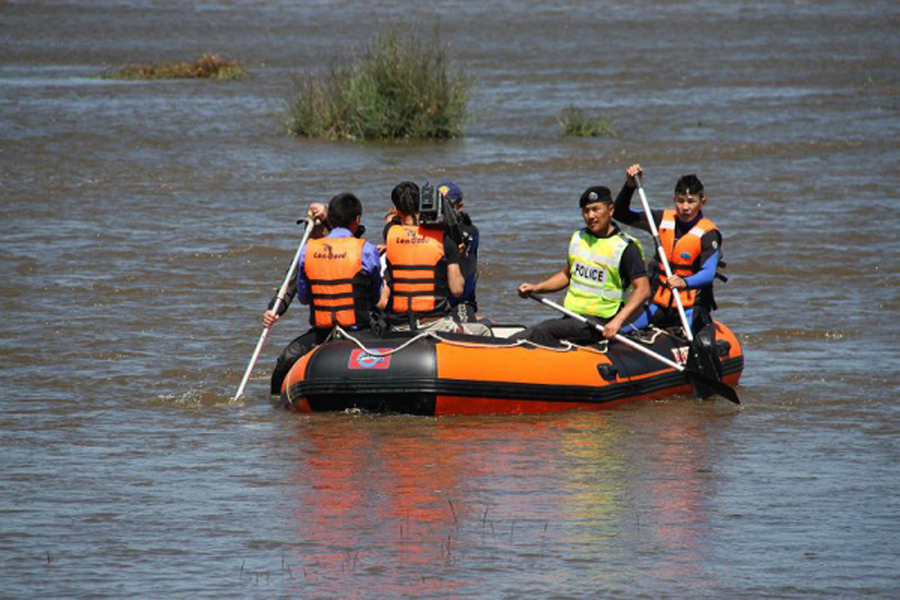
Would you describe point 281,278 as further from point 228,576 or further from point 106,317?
point 228,576

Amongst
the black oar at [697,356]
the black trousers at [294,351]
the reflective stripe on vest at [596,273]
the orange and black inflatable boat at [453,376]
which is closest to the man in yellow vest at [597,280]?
the reflective stripe on vest at [596,273]

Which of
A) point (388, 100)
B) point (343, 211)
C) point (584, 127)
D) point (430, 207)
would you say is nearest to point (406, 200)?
point (430, 207)

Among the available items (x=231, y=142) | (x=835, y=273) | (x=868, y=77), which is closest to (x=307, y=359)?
(x=835, y=273)

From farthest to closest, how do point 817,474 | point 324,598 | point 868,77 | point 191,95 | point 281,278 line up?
point 868,77 < point 191,95 < point 281,278 < point 817,474 < point 324,598

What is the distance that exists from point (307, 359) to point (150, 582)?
3.29 metres

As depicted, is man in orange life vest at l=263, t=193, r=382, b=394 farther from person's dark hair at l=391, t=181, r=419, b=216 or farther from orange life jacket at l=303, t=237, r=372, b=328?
person's dark hair at l=391, t=181, r=419, b=216

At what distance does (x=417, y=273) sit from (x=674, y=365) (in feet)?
5.57

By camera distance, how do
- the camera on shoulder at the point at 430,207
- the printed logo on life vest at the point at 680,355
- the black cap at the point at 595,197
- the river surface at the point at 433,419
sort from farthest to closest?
the printed logo on life vest at the point at 680,355 → the black cap at the point at 595,197 → the camera on shoulder at the point at 430,207 → the river surface at the point at 433,419

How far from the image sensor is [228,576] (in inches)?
297

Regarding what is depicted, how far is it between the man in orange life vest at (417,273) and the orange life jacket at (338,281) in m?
0.18

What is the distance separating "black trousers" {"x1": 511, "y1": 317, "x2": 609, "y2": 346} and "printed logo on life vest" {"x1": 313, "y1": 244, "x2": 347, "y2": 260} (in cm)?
119

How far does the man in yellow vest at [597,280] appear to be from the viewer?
10.8 m

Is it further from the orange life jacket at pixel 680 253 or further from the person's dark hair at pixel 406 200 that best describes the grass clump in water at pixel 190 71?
the person's dark hair at pixel 406 200

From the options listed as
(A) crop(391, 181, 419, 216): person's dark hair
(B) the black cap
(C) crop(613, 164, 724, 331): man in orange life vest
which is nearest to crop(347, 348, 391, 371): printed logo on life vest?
(A) crop(391, 181, 419, 216): person's dark hair
